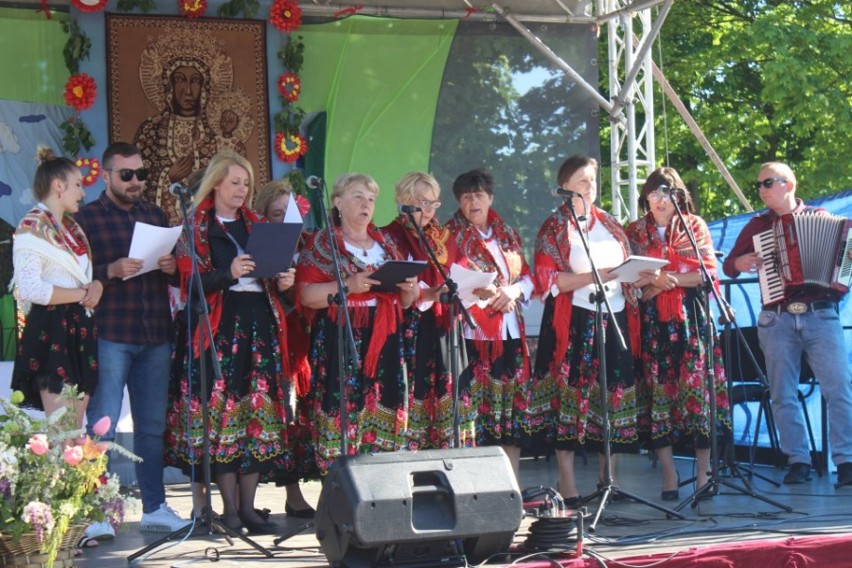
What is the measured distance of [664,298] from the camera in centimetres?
595

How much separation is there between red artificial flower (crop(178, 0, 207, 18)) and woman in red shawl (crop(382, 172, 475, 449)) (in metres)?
3.04

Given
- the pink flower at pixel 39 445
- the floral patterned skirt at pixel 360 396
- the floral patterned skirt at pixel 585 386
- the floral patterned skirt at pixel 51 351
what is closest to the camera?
the pink flower at pixel 39 445

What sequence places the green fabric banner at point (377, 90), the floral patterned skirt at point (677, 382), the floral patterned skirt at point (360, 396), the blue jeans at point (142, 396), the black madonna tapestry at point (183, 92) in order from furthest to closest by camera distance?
the green fabric banner at point (377, 90)
the black madonna tapestry at point (183, 92)
the floral patterned skirt at point (677, 382)
the floral patterned skirt at point (360, 396)
the blue jeans at point (142, 396)

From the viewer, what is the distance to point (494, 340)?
18.5 ft

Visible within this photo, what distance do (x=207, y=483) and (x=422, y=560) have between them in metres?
0.98

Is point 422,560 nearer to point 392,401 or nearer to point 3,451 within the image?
point 392,401

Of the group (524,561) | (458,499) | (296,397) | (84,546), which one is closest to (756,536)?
(524,561)

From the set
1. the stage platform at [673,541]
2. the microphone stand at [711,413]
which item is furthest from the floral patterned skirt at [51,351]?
the microphone stand at [711,413]

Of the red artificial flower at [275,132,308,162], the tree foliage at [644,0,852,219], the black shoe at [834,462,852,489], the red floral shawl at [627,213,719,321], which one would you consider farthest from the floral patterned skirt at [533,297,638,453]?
the tree foliage at [644,0,852,219]

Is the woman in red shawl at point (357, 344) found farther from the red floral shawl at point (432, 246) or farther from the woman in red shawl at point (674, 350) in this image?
the woman in red shawl at point (674, 350)

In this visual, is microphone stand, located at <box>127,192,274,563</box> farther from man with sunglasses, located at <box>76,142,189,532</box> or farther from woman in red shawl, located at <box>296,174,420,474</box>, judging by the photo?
woman in red shawl, located at <box>296,174,420,474</box>

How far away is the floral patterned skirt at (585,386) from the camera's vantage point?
571cm

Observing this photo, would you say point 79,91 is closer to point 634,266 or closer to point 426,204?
point 426,204

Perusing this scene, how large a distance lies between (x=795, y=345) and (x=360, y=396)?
268cm
